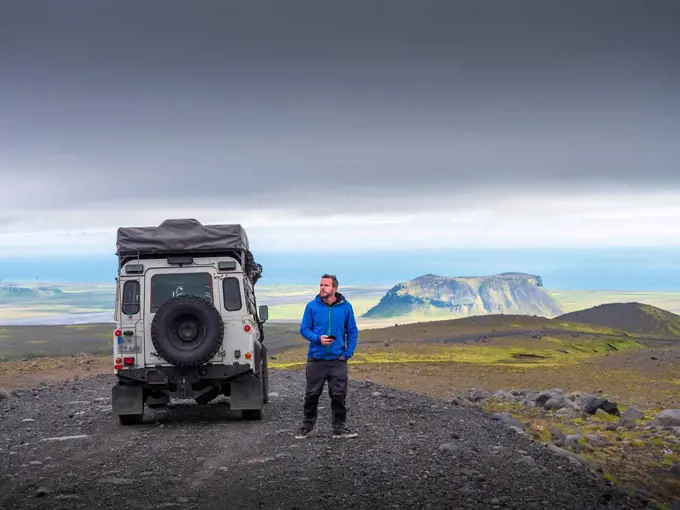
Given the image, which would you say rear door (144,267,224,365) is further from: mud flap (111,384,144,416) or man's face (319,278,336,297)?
man's face (319,278,336,297)

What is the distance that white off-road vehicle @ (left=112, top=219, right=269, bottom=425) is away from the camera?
1741 centimetres

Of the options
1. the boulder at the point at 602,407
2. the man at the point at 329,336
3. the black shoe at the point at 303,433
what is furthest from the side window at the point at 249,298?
the boulder at the point at 602,407

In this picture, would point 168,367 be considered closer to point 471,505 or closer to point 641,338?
point 471,505

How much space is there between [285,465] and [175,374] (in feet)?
17.9

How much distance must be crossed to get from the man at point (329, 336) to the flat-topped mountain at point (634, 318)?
69.4 meters

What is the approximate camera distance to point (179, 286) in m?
18.4

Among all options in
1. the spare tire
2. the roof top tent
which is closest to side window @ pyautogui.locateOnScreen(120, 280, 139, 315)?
the roof top tent

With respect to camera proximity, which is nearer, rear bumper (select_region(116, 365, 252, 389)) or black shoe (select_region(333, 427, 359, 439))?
black shoe (select_region(333, 427, 359, 439))

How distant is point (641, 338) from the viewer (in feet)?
242

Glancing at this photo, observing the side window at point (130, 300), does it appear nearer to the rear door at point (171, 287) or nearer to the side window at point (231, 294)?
the rear door at point (171, 287)

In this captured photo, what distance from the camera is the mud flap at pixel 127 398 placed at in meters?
18.0

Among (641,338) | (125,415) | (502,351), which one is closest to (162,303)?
(125,415)

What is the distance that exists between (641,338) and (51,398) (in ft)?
190

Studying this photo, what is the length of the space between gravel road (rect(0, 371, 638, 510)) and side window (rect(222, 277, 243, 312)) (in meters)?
2.30
